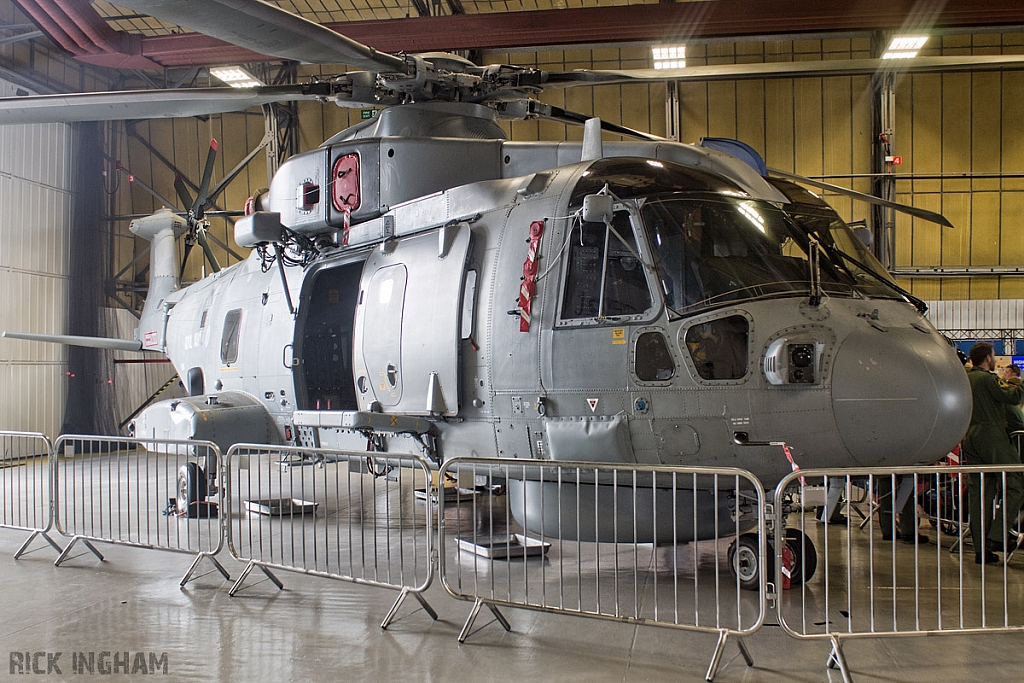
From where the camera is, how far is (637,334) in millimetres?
5535

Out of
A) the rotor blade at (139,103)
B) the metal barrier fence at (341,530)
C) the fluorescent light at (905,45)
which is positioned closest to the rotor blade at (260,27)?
the rotor blade at (139,103)

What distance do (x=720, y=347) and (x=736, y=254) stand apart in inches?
26.4

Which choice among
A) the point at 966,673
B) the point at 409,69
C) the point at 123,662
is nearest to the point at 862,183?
the point at 409,69

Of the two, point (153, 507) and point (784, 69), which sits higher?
point (784, 69)

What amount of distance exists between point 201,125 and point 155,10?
17.1 meters

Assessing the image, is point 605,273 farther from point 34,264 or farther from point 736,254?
point 34,264

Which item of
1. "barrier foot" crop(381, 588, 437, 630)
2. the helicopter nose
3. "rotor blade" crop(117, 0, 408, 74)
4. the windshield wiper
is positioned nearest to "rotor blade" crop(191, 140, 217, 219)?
"rotor blade" crop(117, 0, 408, 74)

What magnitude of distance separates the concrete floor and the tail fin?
273 inches

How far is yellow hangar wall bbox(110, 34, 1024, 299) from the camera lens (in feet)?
59.0

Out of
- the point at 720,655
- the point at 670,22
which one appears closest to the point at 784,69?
the point at 720,655

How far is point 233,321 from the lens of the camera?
9.66 m

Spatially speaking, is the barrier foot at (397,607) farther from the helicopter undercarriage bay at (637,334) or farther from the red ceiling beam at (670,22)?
the red ceiling beam at (670,22)

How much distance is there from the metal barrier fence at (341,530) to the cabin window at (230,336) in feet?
4.62

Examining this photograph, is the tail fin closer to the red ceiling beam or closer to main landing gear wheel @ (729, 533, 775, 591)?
the red ceiling beam
